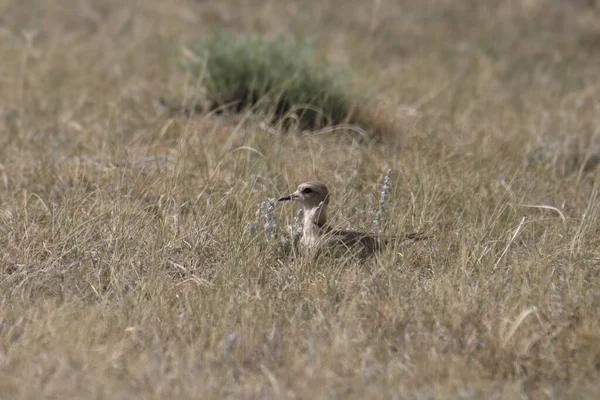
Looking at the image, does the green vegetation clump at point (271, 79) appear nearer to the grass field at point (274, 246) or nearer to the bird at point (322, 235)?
the grass field at point (274, 246)

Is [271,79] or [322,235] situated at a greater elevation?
Answer: [322,235]

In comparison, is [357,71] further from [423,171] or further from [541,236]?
[541,236]

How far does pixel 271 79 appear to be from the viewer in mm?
8430

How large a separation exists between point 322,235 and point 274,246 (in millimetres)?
286

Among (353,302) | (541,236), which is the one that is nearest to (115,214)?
(353,302)

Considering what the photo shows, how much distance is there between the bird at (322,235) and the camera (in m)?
5.72

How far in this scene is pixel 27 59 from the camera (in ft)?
32.1

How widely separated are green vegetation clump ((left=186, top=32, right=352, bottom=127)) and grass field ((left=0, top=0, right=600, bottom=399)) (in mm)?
329

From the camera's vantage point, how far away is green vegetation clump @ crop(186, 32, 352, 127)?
8227mm

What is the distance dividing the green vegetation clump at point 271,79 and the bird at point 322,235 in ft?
6.54

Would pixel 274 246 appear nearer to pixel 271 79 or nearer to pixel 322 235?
pixel 322 235

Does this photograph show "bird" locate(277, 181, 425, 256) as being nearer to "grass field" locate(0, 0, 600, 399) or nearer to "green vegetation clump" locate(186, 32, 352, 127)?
"grass field" locate(0, 0, 600, 399)

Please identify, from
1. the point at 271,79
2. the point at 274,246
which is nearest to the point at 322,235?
the point at 274,246

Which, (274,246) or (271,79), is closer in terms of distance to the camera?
(274,246)
